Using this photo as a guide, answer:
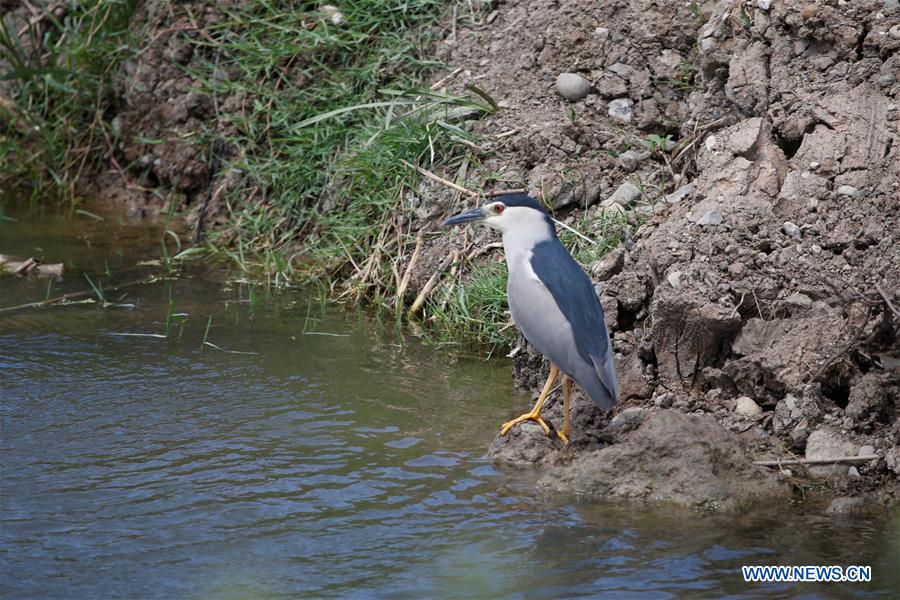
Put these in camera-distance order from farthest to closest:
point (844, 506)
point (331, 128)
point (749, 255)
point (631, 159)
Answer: point (331, 128) < point (631, 159) < point (749, 255) < point (844, 506)

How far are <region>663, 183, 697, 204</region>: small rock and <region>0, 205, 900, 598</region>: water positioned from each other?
4.19 ft

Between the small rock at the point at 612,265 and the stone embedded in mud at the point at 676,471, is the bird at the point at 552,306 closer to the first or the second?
the stone embedded in mud at the point at 676,471

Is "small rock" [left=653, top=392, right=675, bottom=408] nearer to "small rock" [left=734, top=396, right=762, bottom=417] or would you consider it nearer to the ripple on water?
"small rock" [left=734, top=396, right=762, bottom=417]

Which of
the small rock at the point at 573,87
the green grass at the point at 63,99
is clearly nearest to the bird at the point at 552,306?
the small rock at the point at 573,87

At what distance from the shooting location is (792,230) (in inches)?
212

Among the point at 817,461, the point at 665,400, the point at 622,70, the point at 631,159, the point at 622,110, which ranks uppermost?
the point at 622,70

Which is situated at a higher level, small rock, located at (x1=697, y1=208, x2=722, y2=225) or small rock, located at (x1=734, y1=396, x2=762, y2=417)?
small rock, located at (x1=697, y1=208, x2=722, y2=225)

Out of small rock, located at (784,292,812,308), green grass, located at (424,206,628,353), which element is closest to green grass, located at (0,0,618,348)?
green grass, located at (424,206,628,353)

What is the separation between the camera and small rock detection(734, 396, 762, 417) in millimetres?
5039

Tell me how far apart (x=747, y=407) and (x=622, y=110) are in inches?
103

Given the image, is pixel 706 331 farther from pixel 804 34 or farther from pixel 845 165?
pixel 804 34

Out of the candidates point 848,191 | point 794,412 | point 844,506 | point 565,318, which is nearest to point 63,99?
point 565,318

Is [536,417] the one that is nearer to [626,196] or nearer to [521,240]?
[521,240]

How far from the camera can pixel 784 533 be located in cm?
435
